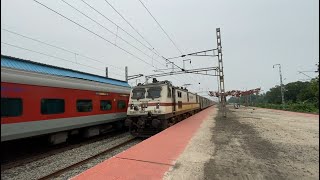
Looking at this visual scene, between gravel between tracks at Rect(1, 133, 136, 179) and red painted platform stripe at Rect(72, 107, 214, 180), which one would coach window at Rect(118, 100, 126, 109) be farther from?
red painted platform stripe at Rect(72, 107, 214, 180)

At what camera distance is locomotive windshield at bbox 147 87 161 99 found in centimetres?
1445

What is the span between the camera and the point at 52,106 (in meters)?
9.66

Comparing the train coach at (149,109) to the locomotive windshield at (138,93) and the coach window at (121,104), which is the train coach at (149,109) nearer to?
the locomotive windshield at (138,93)

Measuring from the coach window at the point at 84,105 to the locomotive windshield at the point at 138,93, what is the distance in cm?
321

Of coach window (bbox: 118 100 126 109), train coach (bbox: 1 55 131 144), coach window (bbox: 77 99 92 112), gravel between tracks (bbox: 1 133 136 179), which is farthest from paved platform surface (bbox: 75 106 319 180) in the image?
coach window (bbox: 118 100 126 109)

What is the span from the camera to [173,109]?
16.1 meters

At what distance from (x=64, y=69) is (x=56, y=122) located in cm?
963

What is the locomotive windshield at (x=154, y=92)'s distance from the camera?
1445cm

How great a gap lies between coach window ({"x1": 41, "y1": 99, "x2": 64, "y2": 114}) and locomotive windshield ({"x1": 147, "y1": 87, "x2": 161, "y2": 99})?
551cm

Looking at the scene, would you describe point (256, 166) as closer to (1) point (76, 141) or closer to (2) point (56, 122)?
(2) point (56, 122)

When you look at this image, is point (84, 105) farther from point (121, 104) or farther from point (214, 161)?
point (214, 161)

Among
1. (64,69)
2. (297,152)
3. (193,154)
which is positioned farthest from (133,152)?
(64,69)

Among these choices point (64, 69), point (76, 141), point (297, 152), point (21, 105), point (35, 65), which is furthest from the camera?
point (64, 69)

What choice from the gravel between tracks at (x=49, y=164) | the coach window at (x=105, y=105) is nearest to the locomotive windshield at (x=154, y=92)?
the coach window at (x=105, y=105)
